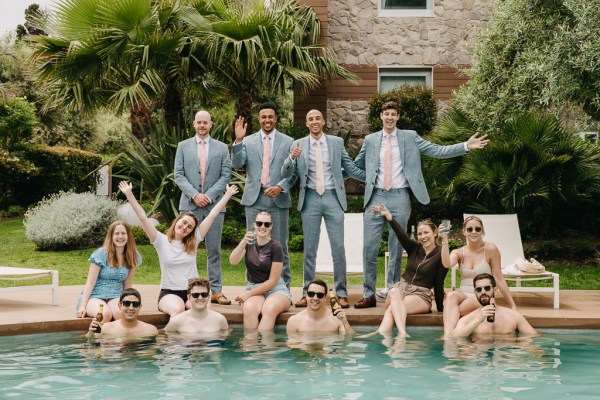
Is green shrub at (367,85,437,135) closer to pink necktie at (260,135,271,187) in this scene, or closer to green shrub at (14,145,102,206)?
green shrub at (14,145,102,206)

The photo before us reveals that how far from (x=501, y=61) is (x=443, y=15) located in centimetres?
787

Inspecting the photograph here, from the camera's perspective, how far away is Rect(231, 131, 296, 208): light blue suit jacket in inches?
379

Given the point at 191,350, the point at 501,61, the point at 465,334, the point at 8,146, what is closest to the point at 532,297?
the point at 465,334

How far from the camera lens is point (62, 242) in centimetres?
1599

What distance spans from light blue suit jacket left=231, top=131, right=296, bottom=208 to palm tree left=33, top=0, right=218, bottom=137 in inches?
218

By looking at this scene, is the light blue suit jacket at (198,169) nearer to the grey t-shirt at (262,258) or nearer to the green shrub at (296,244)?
the grey t-shirt at (262,258)

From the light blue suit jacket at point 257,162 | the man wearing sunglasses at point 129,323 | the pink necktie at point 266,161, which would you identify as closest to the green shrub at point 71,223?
the light blue suit jacket at point 257,162

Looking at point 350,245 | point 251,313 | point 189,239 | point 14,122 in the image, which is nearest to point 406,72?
point 14,122

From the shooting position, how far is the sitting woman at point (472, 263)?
8789 millimetres

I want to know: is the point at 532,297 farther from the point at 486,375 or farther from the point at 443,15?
the point at 443,15

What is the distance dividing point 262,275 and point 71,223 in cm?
785

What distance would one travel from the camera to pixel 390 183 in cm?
952

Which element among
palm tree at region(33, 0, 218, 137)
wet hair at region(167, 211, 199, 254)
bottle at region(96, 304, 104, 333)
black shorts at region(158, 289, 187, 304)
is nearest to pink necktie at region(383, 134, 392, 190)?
wet hair at region(167, 211, 199, 254)

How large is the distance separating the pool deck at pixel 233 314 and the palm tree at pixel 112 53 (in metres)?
5.70
